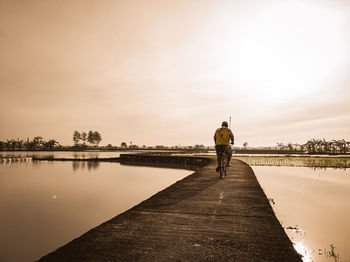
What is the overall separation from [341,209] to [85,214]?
12.2 m

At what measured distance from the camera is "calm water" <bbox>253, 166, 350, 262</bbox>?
19.5 ft

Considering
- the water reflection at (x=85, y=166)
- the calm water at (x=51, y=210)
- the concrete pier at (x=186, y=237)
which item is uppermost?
the concrete pier at (x=186, y=237)

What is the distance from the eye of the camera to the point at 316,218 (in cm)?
927

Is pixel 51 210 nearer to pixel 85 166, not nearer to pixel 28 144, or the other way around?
pixel 85 166

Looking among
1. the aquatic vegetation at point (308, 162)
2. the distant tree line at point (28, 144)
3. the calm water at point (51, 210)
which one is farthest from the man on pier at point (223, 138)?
the distant tree line at point (28, 144)

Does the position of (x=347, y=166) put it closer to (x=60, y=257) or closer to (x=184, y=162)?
(x=184, y=162)

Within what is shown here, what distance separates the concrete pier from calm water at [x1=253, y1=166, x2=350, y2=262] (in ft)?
7.16

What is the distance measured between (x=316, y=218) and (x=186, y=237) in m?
8.09

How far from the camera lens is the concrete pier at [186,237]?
9.48ft

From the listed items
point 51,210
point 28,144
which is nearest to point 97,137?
point 28,144

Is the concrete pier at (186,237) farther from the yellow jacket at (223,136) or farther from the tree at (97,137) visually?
the tree at (97,137)

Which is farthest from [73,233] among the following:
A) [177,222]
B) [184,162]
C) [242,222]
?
[184,162]

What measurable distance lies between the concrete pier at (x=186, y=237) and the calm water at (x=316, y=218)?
85.9 inches

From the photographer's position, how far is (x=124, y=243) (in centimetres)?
326
